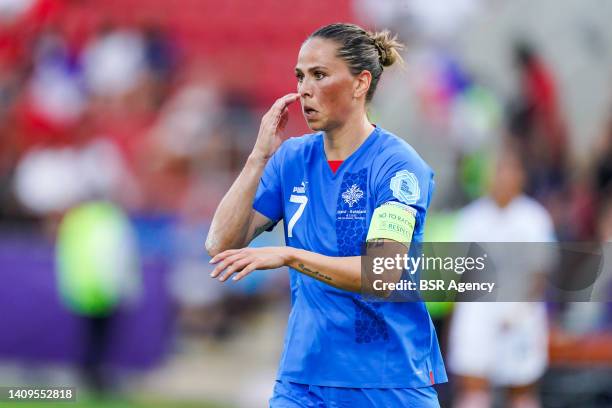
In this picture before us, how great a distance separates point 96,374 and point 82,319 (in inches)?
21.5

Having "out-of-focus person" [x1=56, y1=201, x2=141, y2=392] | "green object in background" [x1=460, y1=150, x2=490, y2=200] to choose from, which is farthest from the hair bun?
"out-of-focus person" [x1=56, y1=201, x2=141, y2=392]

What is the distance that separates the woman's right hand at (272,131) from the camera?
4.95 m

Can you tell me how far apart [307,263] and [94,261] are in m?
6.95

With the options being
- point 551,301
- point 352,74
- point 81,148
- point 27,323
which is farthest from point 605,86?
point 352,74

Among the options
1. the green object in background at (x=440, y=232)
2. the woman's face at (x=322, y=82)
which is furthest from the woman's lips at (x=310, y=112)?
the green object in background at (x=440, y=232)

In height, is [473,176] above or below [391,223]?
above

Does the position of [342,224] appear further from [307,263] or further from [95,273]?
[95,273]

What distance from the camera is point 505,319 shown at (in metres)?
9.23

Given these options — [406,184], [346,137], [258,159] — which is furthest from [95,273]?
[406,184]

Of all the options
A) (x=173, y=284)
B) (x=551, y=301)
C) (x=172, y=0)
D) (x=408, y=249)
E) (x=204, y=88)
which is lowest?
(x=408, y=249)

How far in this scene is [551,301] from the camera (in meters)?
9.85

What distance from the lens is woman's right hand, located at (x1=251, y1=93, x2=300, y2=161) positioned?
4.95 m

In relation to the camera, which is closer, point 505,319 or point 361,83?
point 361,83

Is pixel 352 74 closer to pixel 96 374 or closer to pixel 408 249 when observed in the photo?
pixel 408 249
